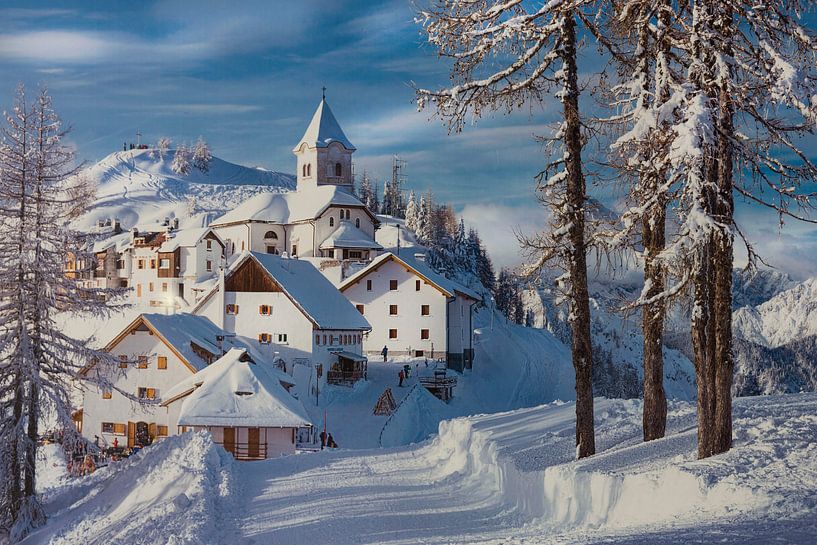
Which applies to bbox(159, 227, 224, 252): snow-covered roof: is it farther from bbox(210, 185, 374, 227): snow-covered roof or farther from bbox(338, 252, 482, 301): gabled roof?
bbox(338, 252, 482, 301): gabled roof

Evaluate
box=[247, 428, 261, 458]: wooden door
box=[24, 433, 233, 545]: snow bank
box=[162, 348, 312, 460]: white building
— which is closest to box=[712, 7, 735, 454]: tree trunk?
box=[24, 433, 233, 545]: snow bank

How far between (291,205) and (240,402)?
223ft

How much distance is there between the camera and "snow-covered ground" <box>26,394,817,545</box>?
10.7m

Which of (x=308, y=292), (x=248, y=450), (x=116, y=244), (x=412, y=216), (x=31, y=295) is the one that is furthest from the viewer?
(x=412, y=216)

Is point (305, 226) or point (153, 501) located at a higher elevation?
point (305, 226)

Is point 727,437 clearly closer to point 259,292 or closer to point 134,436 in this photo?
point 134,436

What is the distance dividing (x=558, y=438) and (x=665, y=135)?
29.6 feet

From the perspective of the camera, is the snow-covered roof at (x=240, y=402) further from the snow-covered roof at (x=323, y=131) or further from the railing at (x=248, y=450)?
the snow-covered roof at (x=323, y=131)

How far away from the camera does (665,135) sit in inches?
594

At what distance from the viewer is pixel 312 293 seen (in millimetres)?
65625

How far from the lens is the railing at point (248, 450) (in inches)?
1603

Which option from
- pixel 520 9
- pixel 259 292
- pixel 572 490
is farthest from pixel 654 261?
pixel 259 292

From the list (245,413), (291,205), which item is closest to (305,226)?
(291,205)

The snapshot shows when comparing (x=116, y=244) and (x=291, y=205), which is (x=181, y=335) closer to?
(x=291, y=205)
